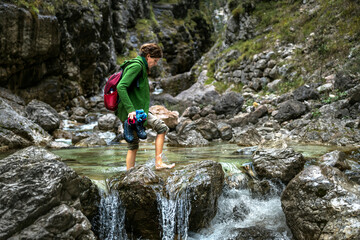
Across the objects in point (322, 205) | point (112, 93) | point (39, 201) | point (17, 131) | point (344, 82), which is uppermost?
point (344, 82)

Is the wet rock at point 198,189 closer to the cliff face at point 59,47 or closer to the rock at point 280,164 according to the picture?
the rock at point 280,164

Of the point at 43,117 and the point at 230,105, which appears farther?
the point at 230,105

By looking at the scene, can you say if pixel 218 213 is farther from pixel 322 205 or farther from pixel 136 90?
pixel 136 90

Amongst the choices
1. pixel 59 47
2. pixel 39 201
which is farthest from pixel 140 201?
pixel 59 47

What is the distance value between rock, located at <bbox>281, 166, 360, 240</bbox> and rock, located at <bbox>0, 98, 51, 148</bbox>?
776cm

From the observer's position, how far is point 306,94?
36.1 ft

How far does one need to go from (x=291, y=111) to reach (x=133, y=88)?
27.1 ft

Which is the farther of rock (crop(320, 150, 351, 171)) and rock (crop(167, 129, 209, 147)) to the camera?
rock (crop(167, 129, 209, 147))

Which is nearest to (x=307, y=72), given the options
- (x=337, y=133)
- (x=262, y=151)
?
(x=337, y=133)

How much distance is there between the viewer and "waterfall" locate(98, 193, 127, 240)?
11.8ft

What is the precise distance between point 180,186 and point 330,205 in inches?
78.2

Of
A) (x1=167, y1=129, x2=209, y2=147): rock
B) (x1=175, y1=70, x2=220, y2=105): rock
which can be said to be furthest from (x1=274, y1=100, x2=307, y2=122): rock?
(x1=175, y1=70, x2=220, y2=105): rock

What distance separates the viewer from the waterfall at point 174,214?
3592 mm

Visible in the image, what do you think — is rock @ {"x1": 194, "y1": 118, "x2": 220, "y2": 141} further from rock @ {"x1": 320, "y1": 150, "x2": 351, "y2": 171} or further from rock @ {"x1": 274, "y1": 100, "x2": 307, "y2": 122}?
rock @ {"x1": 320, "y1": 150, "x2": 351, "y2": 171}
